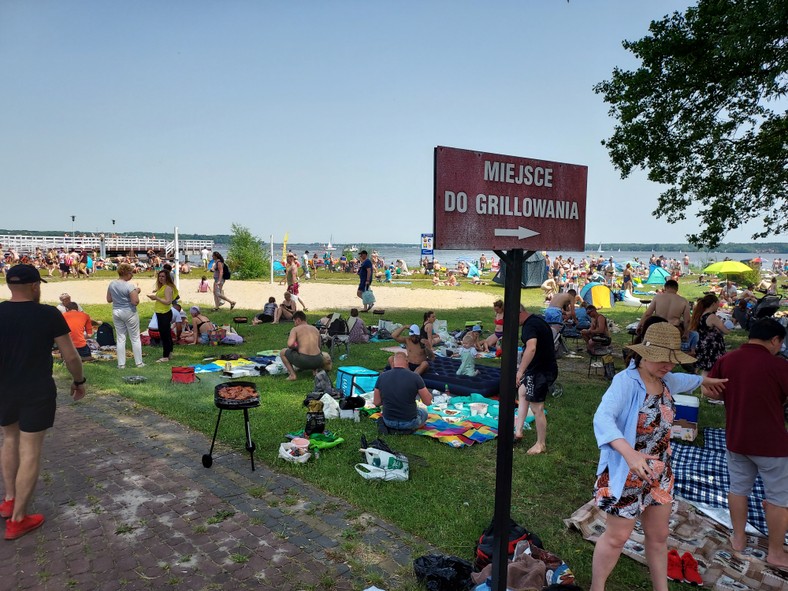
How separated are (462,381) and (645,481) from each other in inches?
238

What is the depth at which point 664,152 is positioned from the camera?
1197cm

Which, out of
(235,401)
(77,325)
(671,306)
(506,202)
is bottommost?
(235,401)

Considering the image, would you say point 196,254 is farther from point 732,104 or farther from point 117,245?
point 732,104

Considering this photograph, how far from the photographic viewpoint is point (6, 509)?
4.52 meters

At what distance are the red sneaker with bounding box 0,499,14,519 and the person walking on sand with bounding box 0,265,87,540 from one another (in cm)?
7

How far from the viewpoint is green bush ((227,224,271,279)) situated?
32688 millimetres

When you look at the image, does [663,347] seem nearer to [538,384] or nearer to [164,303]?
[538,384]

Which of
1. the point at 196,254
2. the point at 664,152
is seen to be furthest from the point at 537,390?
the point at 196,254

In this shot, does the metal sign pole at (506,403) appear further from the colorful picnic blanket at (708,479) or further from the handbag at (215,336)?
the handbag at (215,336)

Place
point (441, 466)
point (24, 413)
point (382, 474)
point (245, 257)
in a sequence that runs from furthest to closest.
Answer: point (245, 257) → point (441, 466) → point (382, 474) → point (24, 413)

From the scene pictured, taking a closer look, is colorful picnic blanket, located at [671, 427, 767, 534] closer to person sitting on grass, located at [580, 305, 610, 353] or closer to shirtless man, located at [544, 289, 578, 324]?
shirtless man, located at [544, 289, 578, 324]

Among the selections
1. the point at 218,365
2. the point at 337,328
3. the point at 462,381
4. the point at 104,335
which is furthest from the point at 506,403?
the point at 104,335

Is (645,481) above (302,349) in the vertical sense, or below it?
above

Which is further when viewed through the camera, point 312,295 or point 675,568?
point 312,295
